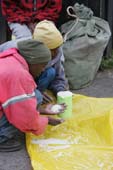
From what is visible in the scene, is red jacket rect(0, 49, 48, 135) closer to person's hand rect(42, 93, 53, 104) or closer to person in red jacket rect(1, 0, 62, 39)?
person's hand rect(42, 93, 53, 104)

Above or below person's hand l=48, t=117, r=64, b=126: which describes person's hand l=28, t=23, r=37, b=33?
above

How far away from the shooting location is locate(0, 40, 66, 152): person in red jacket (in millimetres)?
3266

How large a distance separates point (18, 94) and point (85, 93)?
1.57 metres

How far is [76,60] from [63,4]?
0.81m

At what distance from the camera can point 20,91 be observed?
3.27 metres

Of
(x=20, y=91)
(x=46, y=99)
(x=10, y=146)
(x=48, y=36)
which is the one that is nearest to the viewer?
(x=20, y=91)

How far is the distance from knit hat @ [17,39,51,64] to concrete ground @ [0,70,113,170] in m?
0.67

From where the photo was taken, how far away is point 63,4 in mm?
5324

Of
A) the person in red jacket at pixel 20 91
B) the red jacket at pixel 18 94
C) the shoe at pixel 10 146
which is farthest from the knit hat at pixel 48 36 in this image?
the shoe at pixel 10 146

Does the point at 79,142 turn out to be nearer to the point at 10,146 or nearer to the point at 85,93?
the point at 10,146

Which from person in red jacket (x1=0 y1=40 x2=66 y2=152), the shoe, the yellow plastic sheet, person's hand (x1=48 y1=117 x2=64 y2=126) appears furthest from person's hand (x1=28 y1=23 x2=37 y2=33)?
the shoe

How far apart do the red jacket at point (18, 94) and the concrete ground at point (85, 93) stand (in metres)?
0.24

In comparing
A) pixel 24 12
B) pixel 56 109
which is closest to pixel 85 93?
pixel 24 12

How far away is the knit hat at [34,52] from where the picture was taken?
133 inches
